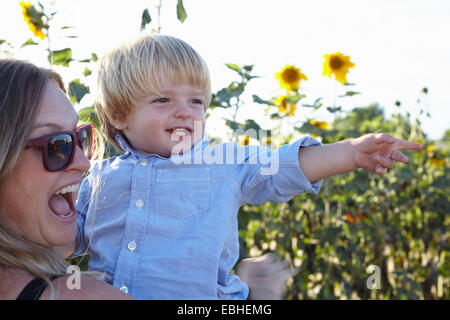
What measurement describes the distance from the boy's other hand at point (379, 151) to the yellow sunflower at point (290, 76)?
1696mm

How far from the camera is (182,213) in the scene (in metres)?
1.60

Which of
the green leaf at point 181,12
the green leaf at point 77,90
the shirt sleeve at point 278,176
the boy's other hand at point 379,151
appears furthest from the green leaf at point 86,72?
the boy's other hand at point 379,151

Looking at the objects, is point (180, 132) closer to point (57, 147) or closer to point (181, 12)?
point (57, 147)

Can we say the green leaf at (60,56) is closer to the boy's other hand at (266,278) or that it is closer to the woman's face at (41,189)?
the woman's face at (41,189)

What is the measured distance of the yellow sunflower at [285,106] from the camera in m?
2.92

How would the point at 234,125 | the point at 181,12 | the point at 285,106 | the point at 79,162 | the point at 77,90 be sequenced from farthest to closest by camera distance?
the point at 285,106, the point at 234,125, the point at 77,90, the point at 181,12, the point at 79,162

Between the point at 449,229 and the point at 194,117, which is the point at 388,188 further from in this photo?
the point at 194,117

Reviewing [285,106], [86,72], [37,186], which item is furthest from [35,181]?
[285,106]

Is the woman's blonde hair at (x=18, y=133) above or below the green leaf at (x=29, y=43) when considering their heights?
below

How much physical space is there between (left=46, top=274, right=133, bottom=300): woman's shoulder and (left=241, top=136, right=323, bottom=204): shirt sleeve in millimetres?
506

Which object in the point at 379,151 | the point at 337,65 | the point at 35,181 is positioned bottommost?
the point at 35,181

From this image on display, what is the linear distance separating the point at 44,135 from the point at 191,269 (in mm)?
562

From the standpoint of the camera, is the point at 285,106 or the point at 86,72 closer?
the point at 86,72

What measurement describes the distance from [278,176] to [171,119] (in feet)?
1.26
